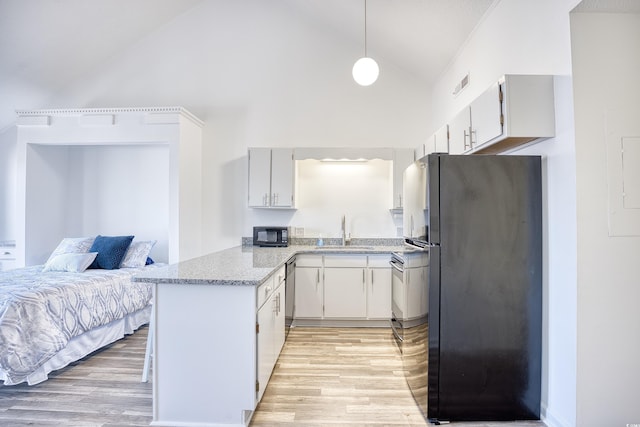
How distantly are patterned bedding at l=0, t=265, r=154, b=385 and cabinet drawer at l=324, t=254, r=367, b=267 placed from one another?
6.89 ft

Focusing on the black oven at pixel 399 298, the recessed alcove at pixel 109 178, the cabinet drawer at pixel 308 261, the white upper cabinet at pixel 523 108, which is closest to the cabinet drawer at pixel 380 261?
the black oven at pixel 399 298

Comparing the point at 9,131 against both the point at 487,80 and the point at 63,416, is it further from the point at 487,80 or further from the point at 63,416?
the point at 487,80

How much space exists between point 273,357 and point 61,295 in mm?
1820

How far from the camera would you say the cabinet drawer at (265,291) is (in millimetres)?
1976

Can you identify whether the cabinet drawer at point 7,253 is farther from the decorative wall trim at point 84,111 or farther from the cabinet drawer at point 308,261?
the cabinet drawer at point 308,261

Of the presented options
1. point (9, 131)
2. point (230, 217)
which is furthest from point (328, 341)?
point (9, 131)

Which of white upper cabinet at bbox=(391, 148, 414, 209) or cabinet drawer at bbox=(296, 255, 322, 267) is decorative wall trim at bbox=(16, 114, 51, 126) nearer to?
cabinet drawer at bbox=(296, 255, 322, 267)

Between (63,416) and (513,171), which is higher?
(513,171)

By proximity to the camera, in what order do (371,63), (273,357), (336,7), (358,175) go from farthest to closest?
(358,175), (336,7), (371,63), (273,357)

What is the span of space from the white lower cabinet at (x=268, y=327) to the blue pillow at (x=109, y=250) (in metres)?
2.17

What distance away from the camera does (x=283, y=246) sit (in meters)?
3.99

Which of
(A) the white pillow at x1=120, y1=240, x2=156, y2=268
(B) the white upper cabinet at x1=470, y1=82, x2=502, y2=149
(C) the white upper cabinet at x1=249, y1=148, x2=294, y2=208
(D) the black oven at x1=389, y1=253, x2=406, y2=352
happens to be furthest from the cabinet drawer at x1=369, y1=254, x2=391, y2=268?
(A) the white pillow at x1=120, y1=240, x2=156, y2=268

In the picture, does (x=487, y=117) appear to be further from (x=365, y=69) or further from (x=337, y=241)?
(x=337, y=241)

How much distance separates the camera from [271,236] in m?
4.02
